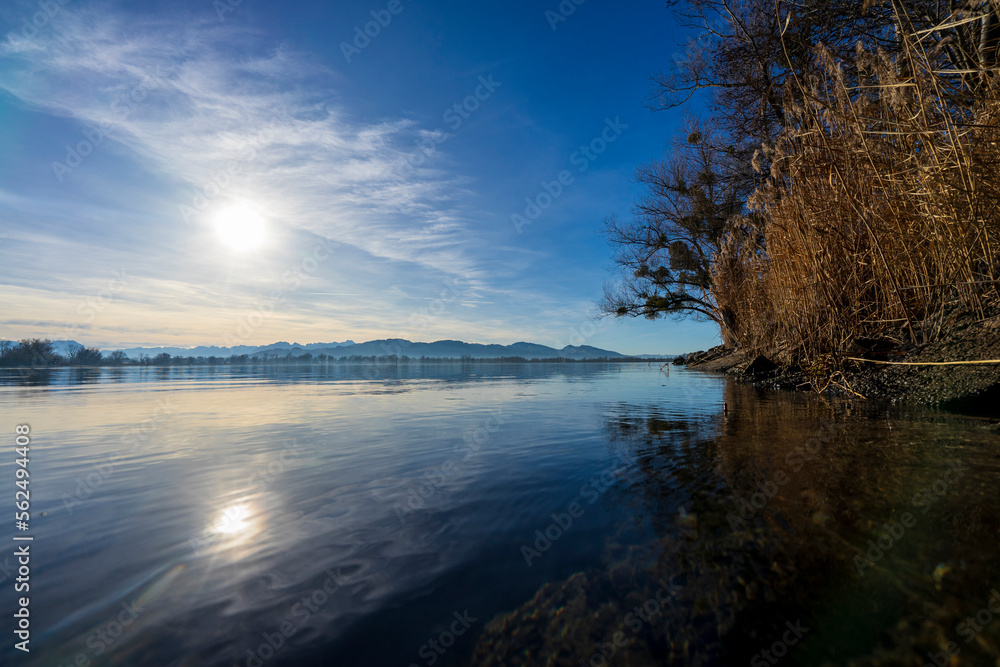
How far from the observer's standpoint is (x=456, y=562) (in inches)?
64.3

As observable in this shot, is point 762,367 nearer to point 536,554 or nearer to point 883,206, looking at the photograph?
point 883,206

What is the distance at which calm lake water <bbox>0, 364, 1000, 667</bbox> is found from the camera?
1.16m

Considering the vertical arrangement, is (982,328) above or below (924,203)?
below

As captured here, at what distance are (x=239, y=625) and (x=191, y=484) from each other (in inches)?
78.2

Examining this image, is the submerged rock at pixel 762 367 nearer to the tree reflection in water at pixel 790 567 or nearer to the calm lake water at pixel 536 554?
the calm lake water at pixel 536 554

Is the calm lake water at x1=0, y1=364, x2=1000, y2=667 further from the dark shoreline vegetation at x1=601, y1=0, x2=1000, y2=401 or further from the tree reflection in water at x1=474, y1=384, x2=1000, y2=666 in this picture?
the dark shoreline vegetation at x1=601, y1=0, x2=1000, y2=401

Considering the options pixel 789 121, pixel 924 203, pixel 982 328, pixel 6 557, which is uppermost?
pixel 789 121

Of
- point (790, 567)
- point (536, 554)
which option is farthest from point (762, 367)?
point (536, 554)

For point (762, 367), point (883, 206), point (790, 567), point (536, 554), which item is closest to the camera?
point (790, 567)

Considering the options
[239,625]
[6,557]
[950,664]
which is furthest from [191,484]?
[950,664]

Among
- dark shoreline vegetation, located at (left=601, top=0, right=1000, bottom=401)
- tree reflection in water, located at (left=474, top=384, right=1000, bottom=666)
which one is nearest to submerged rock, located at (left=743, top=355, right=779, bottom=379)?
dark shoreline vegetation, located at (left=601, top=0, right=1000, bottom=401)

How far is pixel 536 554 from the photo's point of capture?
66.1 inches

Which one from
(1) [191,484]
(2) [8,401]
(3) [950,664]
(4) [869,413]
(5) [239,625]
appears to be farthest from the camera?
(2) [8,401]

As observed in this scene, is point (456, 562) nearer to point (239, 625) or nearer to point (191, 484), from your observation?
point (239, 625)
